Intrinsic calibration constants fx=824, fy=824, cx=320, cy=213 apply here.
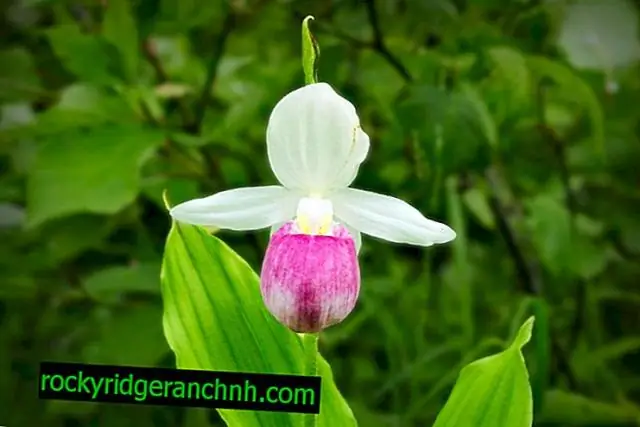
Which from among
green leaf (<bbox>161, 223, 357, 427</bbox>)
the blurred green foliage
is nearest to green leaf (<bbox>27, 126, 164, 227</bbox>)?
the blurred green foliage

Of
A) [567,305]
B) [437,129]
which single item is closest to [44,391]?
[437,129]

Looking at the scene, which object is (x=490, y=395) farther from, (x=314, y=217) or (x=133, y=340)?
(x=133, y=340)

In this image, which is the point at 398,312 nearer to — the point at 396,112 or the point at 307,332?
the point at 396,112

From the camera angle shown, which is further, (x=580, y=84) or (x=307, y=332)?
(x=580, y=84)

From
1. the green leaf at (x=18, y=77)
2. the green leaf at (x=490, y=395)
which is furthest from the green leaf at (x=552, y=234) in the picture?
the green leaf at (x=18, y=77)

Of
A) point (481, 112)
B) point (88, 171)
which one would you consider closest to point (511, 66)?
point (481, 112)

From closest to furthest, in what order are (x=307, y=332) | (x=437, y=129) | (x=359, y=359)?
(x=307, y=332) < (x=437, y=129) < (x=359, y=359)

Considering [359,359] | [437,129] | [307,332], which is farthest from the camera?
[359,359]
